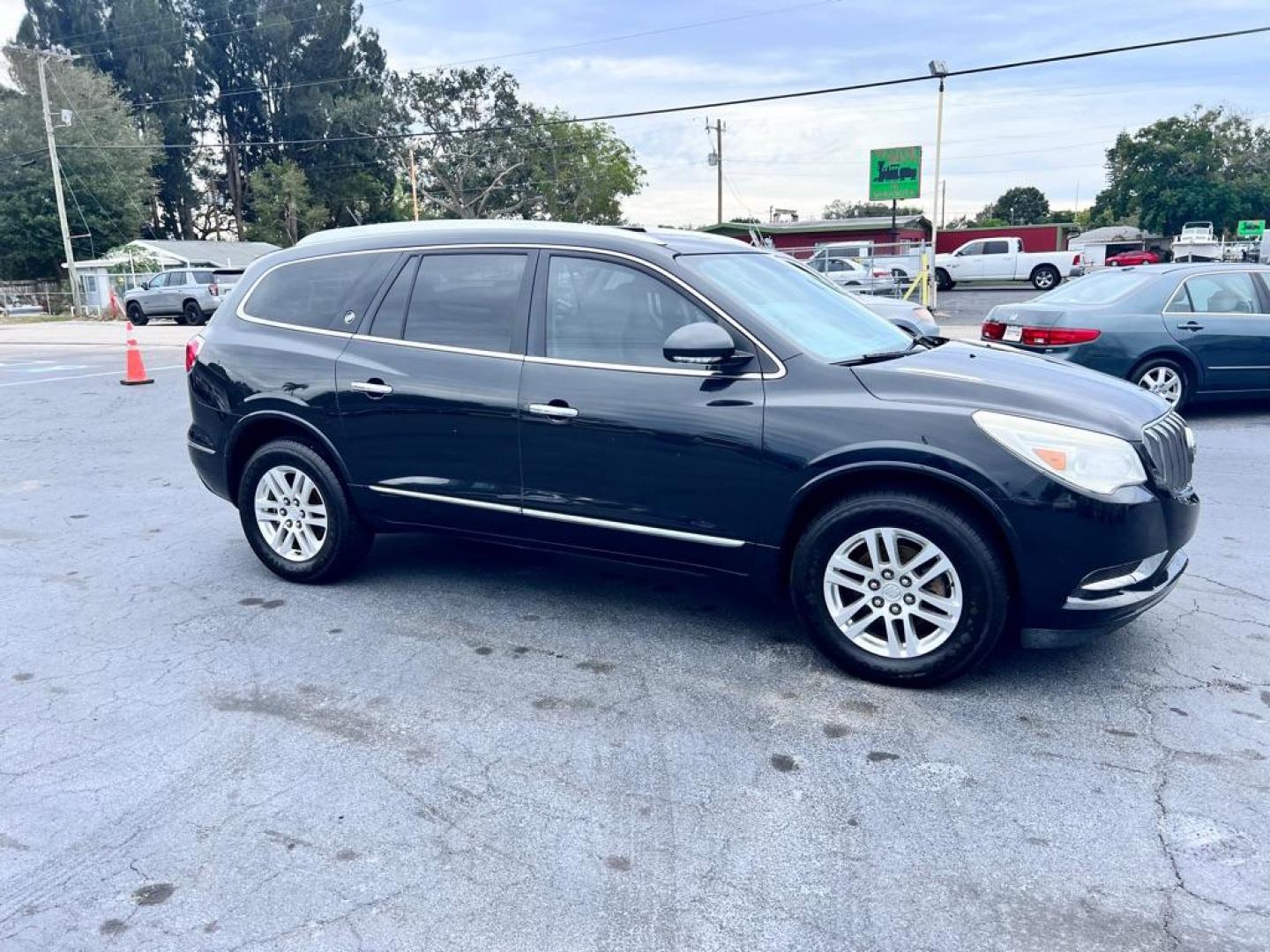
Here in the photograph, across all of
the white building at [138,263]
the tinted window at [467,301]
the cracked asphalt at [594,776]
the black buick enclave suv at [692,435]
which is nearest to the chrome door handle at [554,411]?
the black buick enclave suv at [692,435]

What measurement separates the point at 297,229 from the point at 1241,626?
6382 centimetres

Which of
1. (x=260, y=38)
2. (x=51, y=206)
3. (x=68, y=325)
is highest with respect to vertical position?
(x=260, y=38)

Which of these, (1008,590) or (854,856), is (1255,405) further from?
(854,856)

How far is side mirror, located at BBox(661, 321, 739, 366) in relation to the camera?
3904 millimetres

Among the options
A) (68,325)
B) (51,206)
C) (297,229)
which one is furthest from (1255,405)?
(297,229)

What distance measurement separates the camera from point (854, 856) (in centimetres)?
280

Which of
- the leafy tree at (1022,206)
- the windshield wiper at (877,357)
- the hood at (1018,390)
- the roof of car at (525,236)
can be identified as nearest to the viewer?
the hood at (1018,390)

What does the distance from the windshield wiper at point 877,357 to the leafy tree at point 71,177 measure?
178ft

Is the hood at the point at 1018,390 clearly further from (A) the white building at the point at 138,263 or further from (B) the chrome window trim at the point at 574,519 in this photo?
(A) the white building at the point at 138,263

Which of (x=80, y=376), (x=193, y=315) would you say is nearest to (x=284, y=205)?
(x=193, y=315)

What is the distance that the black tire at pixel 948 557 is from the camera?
11.9ft

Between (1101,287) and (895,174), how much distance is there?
26683mm

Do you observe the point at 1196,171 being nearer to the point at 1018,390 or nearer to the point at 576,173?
the point at 576,173

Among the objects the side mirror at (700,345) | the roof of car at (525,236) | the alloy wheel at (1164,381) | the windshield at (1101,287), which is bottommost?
the alloy wheel at (1164,381)
